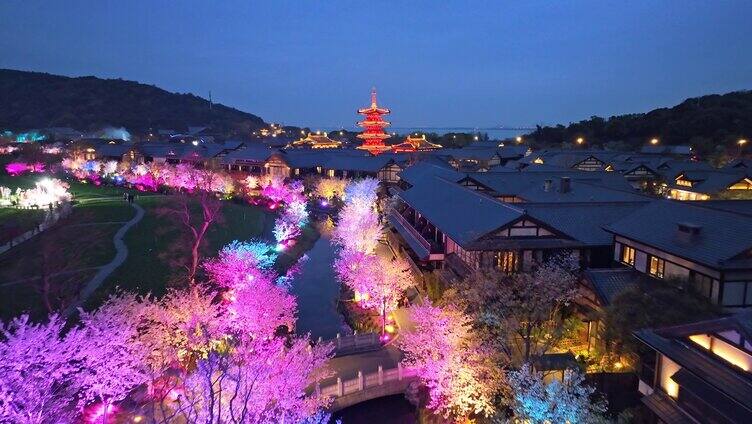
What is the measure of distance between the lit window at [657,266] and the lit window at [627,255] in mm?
1172

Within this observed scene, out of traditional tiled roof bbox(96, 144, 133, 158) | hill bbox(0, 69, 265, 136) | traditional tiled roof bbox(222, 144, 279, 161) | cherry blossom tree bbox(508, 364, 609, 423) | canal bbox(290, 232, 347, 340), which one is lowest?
canal bbox(290, 232, 347, 340)

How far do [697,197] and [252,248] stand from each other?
136ft

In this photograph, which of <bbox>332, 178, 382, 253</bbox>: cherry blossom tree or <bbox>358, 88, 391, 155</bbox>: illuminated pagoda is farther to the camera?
<bbox>358, 88, 391, 155</bbox>: illuminated pagoda

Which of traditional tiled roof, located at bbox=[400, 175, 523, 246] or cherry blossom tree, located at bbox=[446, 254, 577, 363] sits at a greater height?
traditional tiled roof, located at bbox=[400, 175, 523, 246]

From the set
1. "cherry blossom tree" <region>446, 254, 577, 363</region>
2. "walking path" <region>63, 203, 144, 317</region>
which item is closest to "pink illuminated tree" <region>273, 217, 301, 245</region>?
"walking path" <region>63, 203, 144, 317</region>

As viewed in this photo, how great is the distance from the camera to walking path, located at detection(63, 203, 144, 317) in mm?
24547

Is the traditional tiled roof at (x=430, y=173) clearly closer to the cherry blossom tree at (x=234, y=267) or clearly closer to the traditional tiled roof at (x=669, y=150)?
the cherry blossom tree at (x=234, y=267)

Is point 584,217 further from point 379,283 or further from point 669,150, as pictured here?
point 669,150

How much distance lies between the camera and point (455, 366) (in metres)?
15.2

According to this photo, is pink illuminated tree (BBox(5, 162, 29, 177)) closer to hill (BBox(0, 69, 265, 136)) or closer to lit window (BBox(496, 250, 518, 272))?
lit window (BBox(496, 250, 518, 272))

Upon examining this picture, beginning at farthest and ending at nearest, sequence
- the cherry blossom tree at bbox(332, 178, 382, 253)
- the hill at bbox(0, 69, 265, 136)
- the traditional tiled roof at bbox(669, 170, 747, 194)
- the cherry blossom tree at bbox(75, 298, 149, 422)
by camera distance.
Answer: the hill at bbox(0, 69, 265, 136) < the traditional tiled roof at bbox(669, 170, 747, 194) < the cherry blossom tree at bbox(332, 178, 382, 253) < the cherry blossom tree at bbox(75, 298, 149, 422)

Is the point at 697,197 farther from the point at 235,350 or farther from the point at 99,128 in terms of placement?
the point at 99,128

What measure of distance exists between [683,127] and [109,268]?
324 feet

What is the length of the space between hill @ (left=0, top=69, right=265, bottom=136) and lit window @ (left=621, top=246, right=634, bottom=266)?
155m
